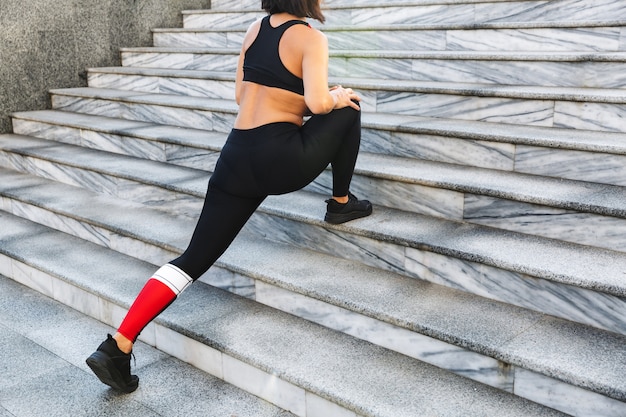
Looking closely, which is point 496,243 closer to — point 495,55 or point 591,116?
Result: point 591,116

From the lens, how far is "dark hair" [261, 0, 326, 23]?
8.61ft

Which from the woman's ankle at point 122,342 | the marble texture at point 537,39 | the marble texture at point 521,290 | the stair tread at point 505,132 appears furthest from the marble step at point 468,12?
the woman's ankle at point 122,342

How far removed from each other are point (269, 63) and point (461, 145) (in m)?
1.37

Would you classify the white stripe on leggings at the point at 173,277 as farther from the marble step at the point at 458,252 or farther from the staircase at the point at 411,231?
the marble step at the point at 458,252

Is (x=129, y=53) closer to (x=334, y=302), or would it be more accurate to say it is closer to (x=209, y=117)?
(x=209, y=117)

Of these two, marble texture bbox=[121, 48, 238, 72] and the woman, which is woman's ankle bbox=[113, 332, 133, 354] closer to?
the woman

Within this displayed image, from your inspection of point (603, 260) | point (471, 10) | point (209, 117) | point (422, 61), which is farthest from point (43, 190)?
point (603, 260)

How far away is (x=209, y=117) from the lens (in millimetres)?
4949

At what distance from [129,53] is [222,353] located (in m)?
4.65

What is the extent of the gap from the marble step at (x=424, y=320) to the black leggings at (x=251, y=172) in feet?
1.62

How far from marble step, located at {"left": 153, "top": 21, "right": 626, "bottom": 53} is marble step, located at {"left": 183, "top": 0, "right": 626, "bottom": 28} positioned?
0.22 metres

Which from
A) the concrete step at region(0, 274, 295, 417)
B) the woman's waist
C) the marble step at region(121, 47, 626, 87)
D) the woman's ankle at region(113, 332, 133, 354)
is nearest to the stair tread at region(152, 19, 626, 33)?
the marble step at region(121, 47, 626, 87)

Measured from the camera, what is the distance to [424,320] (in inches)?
105

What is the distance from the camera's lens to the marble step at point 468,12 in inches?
170
